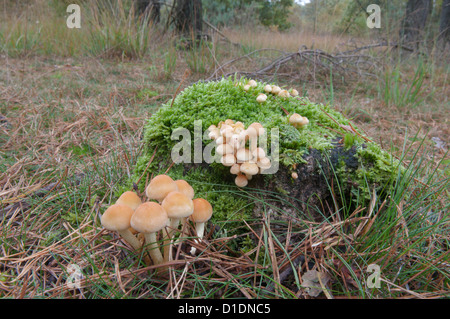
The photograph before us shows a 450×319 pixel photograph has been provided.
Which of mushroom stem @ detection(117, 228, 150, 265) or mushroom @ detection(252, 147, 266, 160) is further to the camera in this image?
mushroom @ detection(252, 147, 266, 160)

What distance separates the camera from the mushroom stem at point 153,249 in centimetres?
127

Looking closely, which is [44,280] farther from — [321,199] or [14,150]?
[14,150]

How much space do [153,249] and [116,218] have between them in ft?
0.91

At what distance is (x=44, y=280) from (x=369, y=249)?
1.60 meters

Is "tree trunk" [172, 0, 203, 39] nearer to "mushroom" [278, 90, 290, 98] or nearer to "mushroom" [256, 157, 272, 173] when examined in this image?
"mushroom" [278, 90, 290, 98]

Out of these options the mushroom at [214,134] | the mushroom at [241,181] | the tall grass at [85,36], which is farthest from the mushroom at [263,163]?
the tall grass at [85,36]

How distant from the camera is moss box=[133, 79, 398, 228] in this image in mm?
1594

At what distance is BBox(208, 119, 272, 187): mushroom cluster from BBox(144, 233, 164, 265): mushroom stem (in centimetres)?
50

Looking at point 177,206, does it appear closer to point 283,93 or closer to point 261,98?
point 261,98

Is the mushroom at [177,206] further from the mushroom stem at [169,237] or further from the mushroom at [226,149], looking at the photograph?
the mushroom at [226,149]

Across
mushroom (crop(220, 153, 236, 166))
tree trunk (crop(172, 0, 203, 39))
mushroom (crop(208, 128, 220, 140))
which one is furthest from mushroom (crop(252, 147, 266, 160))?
tree trunk (crop(172, 0, 203, 39))

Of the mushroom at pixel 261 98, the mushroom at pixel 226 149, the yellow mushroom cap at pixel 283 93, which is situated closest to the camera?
the mushroom at pixel 226 149

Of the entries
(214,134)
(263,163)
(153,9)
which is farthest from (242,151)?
(153,9)

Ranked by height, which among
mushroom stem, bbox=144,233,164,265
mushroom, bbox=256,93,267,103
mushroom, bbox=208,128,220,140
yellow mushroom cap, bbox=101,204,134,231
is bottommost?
mushroom stem, bbox=144,233,164,265
